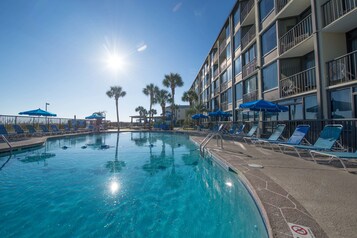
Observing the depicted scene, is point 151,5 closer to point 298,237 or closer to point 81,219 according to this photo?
point 81,219

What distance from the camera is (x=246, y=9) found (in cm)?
1442

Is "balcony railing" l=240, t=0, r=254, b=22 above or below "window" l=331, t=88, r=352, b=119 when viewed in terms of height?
above

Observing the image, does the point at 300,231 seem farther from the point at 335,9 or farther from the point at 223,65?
the point at 223,65

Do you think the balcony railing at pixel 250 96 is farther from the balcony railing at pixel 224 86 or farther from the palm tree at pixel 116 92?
the palm tree at pixel 116 92

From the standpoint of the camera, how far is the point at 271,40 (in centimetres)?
1099

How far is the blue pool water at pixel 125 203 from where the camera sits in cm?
266

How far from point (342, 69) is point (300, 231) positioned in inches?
314

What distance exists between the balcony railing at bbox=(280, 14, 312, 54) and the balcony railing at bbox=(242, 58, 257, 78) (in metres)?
2.74

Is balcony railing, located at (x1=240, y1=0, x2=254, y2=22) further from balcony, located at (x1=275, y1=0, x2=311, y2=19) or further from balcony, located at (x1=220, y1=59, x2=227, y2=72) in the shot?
balcony, located at (x1=220, y1=59, x2=227, y2=72)

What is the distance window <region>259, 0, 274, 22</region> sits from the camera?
36.3ft

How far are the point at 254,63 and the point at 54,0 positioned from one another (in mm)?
13260

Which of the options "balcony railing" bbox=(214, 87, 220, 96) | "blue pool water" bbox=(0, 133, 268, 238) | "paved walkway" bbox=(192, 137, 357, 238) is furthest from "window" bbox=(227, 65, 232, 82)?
"paved walkway" bbox=(192, 137, 357, 238)

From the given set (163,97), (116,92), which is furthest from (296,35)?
(116,92)

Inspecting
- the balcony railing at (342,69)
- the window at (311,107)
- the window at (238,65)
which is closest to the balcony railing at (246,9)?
the window at (238,65)
